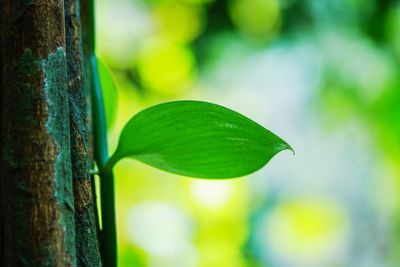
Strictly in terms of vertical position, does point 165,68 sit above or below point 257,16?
below

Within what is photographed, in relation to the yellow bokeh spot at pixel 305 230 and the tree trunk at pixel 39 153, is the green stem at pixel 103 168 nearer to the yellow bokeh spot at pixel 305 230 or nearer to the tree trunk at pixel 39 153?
the tree trunk at pixel 39 153

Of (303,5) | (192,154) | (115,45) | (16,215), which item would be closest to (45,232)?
(16,215)

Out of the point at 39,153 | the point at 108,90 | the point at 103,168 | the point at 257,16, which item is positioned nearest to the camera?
the point at 39,153

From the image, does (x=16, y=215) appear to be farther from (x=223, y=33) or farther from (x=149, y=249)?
(x=223, y=33)

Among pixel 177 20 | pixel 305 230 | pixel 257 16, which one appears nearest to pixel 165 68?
pixel 177 20

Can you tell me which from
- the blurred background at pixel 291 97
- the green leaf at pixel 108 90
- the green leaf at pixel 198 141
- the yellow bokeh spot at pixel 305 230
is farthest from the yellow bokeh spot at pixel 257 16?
the green leaf at pixel 198 141

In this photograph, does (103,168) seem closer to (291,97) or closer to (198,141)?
(198,141)

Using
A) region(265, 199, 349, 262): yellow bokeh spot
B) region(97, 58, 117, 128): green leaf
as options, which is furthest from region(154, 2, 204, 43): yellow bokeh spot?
region(97, 58, 117, 128): green leaf
